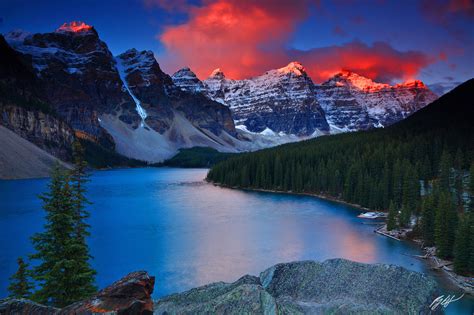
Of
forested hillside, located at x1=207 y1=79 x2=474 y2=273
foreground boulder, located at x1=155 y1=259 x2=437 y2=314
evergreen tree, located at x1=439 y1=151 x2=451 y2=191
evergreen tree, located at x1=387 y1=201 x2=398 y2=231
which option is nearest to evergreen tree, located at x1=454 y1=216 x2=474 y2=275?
forested hillside, located at x1=207 y1=79 x2=474 y2=273

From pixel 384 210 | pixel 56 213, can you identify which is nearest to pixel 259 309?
pixel 56 213

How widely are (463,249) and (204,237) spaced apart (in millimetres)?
26727

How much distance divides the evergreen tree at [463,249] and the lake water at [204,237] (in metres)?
2.77

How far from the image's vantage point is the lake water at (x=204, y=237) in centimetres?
3443

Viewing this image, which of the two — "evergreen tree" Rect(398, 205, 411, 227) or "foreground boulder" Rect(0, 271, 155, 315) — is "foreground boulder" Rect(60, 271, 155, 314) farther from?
"evergreen tree" Rect(398, 205, 411, 227)

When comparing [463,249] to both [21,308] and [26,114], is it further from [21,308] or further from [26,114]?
[26,114]

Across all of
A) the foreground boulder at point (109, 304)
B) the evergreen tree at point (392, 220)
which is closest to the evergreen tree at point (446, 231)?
the evergreen tree at point (392, 220)

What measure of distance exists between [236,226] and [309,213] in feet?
51.9

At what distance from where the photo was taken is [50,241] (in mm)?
18656

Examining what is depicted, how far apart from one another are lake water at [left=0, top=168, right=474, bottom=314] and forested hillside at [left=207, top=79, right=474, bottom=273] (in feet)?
13.5

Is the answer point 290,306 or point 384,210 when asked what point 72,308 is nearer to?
point 290,306

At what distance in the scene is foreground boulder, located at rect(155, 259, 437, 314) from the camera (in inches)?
283

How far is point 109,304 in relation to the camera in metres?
7.12

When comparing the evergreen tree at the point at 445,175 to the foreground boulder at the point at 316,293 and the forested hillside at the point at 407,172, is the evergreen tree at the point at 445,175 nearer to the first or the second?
the forested hillside at the point at 407,172
